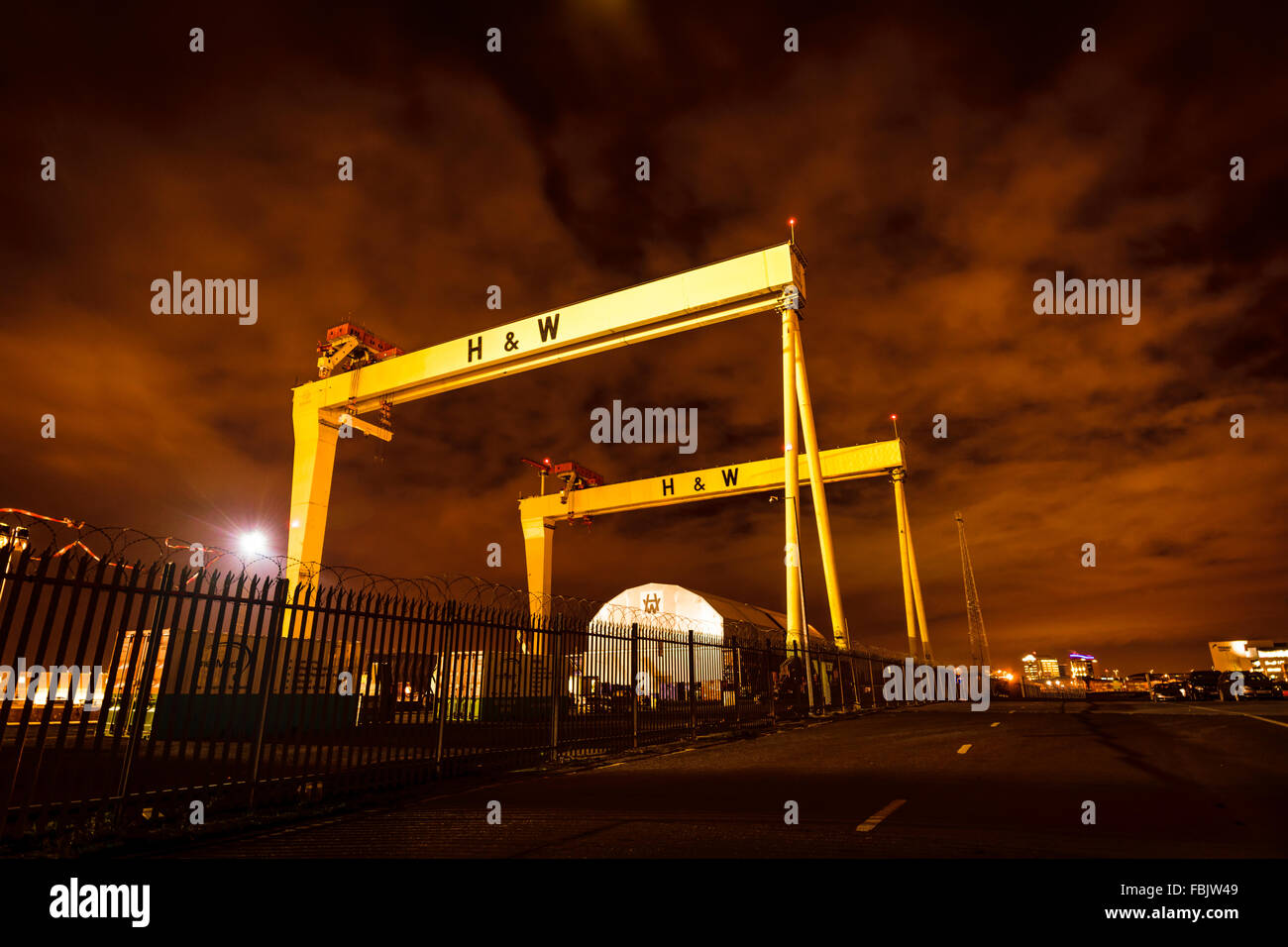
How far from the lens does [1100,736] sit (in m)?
12.5

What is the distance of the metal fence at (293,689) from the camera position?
5.11m

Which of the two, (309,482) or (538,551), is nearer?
(309,482)

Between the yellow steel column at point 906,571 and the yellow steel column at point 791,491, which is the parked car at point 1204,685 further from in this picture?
the yellow steel column at point 791,491

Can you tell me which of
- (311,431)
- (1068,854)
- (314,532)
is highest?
(311,431)

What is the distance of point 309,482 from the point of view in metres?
24.2

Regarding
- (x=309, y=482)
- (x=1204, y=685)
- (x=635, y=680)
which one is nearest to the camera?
(x=635, y=680)

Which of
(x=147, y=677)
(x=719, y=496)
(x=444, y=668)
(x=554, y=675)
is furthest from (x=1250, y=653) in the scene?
(x=147, y=677)

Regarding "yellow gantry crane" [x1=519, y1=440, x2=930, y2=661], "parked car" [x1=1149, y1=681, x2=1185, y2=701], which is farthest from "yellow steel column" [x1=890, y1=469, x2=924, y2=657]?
"parked car" [x1=1149, y1=681, x2=1185, y2=701]

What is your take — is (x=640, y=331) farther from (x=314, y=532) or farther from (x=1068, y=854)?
(x=1068, y=854)

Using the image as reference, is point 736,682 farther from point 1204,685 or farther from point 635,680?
point 1204,685

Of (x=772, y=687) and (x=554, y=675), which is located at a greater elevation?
(x=554, y=675)

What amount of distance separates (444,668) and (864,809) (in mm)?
4842

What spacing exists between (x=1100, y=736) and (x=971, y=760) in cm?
483
